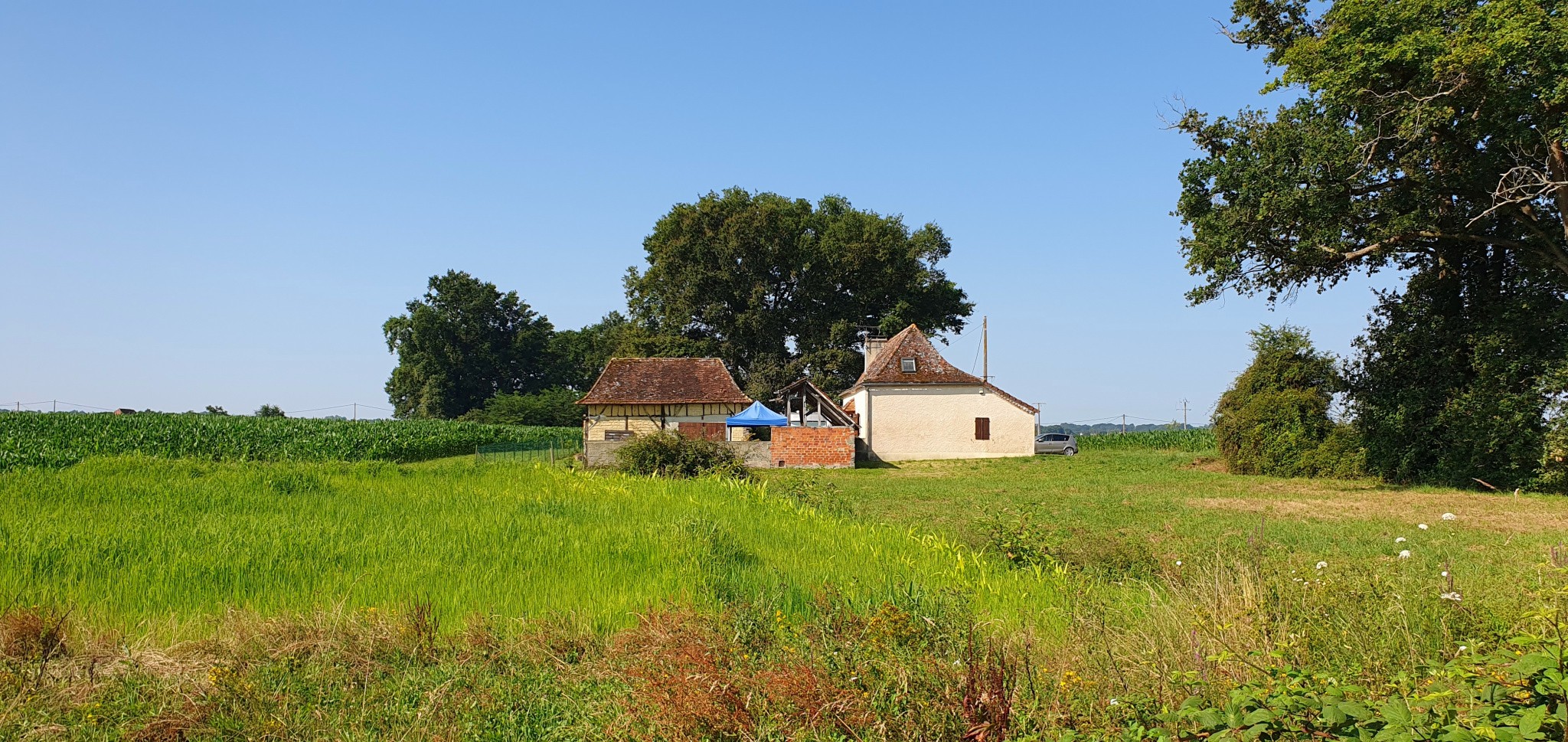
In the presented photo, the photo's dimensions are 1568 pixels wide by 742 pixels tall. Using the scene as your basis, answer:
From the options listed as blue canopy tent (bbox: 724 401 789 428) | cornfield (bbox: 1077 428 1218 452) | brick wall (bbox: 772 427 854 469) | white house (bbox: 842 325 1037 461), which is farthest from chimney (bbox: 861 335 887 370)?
cornfield (bbox: 1077 428 1218 452)

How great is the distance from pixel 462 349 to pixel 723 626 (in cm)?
7412

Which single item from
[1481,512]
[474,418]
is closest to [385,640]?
[1481,512]

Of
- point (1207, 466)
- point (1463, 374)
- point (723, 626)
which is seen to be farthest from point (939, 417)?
point (723, 626)

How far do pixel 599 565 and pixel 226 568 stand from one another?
134 inches

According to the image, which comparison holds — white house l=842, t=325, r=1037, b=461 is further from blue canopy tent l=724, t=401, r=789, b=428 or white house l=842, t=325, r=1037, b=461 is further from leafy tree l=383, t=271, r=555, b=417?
leafy tree l=383, t=271, r=555, b=417

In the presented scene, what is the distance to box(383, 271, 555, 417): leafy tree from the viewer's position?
7112cm

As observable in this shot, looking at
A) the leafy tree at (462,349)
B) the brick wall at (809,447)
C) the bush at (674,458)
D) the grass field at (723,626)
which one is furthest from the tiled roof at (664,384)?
the leafy tree at (462,349)

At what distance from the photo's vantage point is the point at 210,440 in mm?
30766

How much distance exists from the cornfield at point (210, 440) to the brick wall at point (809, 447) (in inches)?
343

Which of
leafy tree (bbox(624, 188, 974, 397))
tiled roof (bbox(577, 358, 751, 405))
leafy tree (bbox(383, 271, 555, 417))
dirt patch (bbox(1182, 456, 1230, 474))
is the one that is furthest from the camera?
leafy tree (bbox(383, 271, 555, 417))

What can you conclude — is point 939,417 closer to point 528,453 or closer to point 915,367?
point 915,367

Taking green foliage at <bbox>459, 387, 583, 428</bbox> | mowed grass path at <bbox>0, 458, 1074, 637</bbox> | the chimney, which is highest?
the chimney

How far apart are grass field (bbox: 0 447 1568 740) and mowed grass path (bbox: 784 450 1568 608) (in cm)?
21

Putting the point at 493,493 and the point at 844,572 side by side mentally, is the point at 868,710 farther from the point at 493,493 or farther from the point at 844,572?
the point at 493,493
